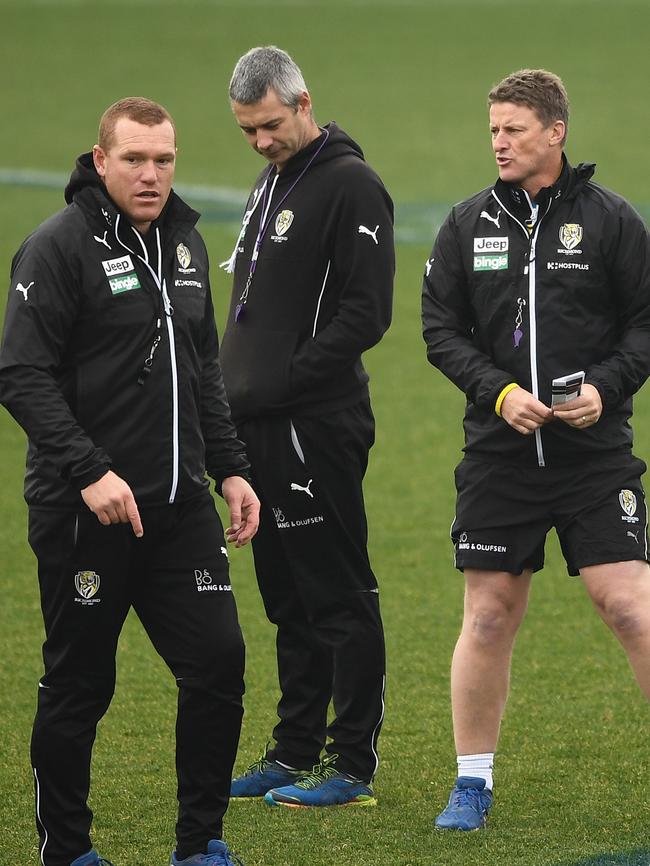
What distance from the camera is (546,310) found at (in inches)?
187

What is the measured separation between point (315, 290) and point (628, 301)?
953 millimetres

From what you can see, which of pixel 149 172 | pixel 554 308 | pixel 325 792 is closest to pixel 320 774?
pixel 325 792

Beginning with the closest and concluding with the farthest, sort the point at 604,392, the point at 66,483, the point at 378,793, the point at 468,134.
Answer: the point at 66,483, the point at 604,392, the point at 378,793, the point at 468,134

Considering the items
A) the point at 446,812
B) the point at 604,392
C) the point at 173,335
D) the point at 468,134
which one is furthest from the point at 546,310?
the point at 468,134

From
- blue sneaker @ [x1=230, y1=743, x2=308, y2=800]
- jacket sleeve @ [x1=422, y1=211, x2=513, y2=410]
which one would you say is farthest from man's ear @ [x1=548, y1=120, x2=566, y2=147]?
blue sneaker @ [x1=230, y1=743, x2=308, y2=800]

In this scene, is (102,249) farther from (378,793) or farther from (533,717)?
(533,717)

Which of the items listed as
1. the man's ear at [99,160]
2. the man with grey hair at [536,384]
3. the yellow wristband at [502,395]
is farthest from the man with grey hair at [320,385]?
the man's ear at [99,160]

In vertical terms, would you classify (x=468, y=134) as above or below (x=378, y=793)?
above

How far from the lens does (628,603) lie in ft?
15.3

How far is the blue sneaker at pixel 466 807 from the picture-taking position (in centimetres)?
476

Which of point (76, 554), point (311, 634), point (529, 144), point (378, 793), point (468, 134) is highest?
point (468, 134)

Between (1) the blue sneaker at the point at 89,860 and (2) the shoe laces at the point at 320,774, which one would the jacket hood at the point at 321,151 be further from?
→ (1) the blue sneaker at the point at 89,860

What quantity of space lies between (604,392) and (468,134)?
17774 millimetres

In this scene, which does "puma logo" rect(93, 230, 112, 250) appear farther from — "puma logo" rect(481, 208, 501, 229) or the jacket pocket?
"puma logo" rect(481, 208, 501, 229)
